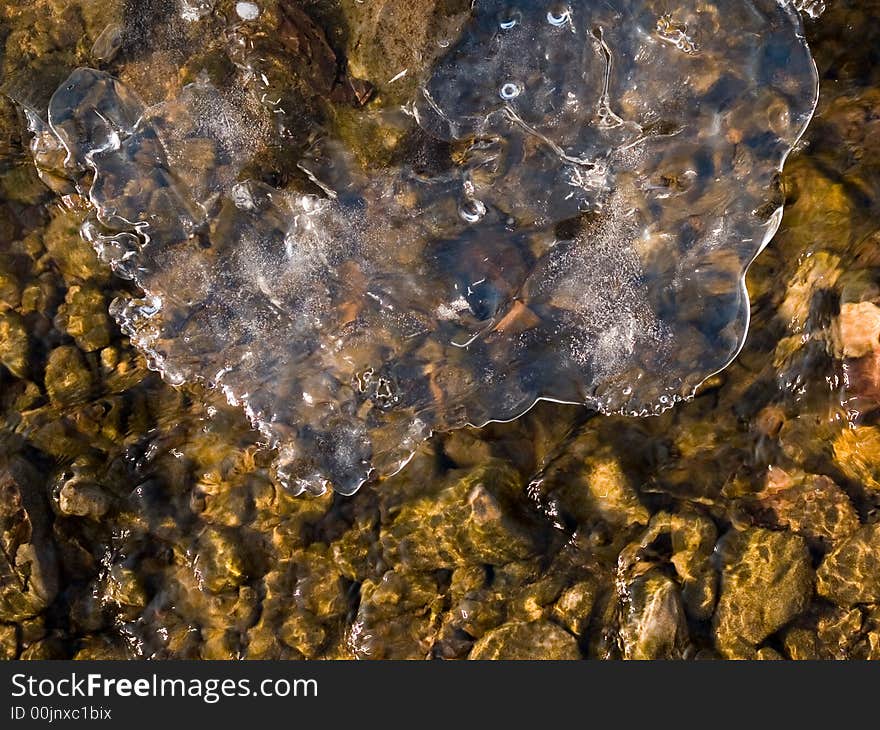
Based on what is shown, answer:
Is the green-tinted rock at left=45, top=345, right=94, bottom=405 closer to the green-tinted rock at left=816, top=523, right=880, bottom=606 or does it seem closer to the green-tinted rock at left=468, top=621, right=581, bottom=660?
the green-tinted rock at left=468, top=621, right=581, bottom=660

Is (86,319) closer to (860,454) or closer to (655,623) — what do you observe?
(655,623)

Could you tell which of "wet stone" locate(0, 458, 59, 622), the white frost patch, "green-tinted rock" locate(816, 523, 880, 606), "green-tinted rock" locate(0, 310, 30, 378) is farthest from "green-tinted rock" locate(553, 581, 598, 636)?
the white frost patch

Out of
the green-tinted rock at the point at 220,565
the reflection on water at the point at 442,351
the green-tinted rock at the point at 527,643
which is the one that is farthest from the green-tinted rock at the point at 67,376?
the green-tinted rock at the point at 527,643

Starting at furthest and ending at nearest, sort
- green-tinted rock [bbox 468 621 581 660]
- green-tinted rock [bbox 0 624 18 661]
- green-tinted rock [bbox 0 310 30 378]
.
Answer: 1. green-tinted rock [bbox 0 310 30 378]
2. green-tinted rock [bbox 0 624 18 661]
3. green-tinted rock [bbox 468 621 581 660]

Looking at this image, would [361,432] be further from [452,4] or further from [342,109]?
[452,4]

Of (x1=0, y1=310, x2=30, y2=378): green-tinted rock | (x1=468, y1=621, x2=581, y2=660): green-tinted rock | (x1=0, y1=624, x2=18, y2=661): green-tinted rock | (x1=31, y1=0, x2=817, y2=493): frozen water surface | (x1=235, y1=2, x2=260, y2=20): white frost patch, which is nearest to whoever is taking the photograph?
(x1=31, y1=0, x2=817, y2=493): frozen water surface

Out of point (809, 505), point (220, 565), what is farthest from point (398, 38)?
point (809, 505)

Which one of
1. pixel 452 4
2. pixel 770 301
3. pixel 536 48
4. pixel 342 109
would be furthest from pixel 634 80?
pixel 342 109
